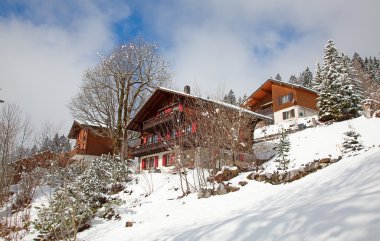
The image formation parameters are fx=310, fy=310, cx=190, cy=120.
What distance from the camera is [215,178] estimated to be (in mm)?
15742

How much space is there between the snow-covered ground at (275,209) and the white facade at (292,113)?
21.0 meters

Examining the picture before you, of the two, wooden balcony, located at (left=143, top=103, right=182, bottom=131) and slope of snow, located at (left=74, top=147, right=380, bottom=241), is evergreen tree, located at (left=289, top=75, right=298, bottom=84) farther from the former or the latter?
slope of snow, located at (left=74, top=147, right=380, bottom=241)

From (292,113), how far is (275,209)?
36.9 metres

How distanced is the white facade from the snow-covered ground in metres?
21.0

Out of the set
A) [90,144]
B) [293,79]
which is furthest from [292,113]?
[293,79]

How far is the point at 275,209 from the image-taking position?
7395 mm

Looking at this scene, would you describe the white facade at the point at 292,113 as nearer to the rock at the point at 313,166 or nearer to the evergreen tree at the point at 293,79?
the rock at the point at 313,166

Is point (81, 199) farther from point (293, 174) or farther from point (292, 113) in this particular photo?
point (292, 113)

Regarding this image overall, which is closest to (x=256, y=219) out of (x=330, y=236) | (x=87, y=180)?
(x=330, y=236)

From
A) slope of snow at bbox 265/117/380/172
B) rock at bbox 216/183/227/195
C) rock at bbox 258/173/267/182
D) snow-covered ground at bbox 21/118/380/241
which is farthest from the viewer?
slope of snow at bbox 265/117/380/172

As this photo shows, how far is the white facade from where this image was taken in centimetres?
4153

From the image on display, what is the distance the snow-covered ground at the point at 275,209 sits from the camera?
4934 mm

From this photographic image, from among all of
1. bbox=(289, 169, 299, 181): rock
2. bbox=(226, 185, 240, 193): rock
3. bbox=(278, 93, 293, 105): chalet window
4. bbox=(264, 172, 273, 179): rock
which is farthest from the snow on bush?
bbox=(278, 93, 293, 105): chalet window

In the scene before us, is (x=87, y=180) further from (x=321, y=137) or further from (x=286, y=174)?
(x=321, y=137)
